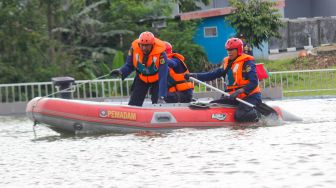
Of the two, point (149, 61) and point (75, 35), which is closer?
point (149, 61)

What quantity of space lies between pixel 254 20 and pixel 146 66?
535 inches

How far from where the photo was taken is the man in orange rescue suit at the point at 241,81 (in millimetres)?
14625

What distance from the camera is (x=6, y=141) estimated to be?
1461 cm

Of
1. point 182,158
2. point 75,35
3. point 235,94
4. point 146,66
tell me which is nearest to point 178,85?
point 146,66

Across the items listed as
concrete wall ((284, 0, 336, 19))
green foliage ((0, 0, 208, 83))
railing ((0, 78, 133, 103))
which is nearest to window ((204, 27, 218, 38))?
green foliage ((0, 0, 208, 83))

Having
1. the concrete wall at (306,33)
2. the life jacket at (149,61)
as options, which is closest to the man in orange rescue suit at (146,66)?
the life jacket at (149,61)

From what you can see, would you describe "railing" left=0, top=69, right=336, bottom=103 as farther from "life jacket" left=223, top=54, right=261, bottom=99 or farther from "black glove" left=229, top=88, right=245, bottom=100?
"black glove" left=229, top=88, right=245, bottom=100

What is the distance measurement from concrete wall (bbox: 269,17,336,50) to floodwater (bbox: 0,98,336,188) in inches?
753

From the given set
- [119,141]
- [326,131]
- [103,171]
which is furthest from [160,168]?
[326,131]

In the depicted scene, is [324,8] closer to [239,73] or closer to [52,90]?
[52,90]

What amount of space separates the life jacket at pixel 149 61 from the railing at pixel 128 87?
5944 mm

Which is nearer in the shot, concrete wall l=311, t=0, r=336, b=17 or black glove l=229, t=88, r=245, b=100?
black glove l=229, t=88, r=245, b=100

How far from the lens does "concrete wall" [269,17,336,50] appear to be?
34.3 metres

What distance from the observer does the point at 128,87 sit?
22.0 m
